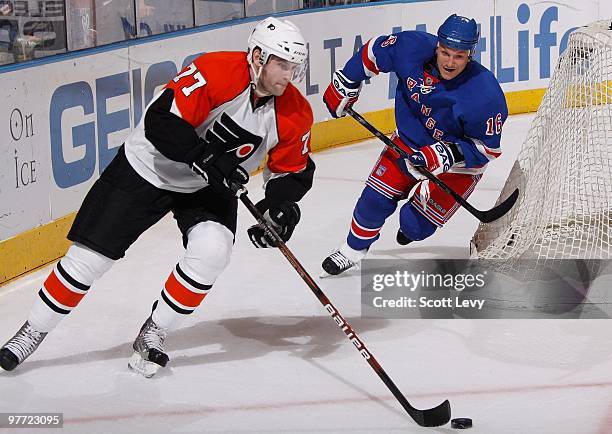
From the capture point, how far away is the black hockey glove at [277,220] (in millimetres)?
3240

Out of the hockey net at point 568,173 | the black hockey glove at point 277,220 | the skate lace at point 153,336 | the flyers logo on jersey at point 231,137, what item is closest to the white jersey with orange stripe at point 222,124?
the flyers logo on jersey at point 231,137

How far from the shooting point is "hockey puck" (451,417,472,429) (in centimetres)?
294

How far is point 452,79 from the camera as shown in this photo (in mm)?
3873

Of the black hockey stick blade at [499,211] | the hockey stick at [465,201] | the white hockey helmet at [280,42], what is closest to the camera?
the white hockey helmet at [280,42]

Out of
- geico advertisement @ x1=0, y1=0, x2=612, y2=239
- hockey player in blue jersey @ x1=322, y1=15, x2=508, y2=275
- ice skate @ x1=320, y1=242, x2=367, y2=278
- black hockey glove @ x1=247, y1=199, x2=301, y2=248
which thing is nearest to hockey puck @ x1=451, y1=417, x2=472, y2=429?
black hockey glove @ x1=247, y1=199, x2=301, y2=248

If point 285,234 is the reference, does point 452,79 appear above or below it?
above

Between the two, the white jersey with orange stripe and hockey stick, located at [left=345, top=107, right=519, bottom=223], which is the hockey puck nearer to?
the white jersey with orange stripe

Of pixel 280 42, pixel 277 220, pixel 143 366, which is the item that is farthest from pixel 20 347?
pixel 280 42

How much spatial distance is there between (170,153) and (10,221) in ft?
4.27

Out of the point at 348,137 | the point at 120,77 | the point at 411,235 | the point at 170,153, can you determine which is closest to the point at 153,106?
the point at 170,153

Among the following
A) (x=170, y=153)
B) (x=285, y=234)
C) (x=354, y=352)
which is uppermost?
(x=170, y=153)

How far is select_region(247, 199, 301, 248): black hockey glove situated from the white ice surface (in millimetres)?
376

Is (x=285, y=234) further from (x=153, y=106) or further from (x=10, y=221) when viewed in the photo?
(x=10, y=221)

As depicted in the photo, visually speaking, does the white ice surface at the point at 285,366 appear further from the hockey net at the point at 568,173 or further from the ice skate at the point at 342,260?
the hockey net at the point at 568,173
